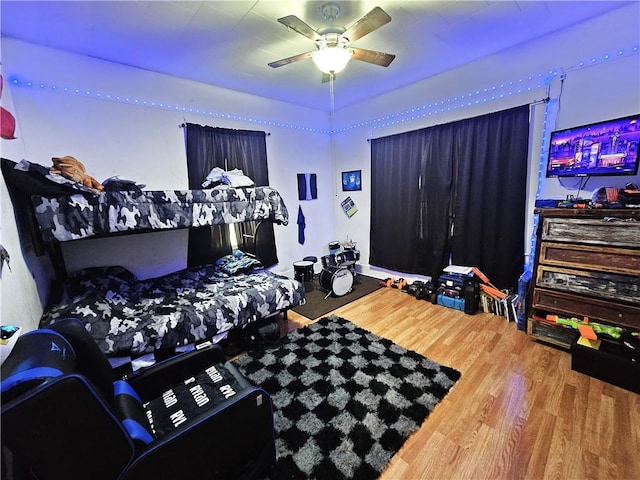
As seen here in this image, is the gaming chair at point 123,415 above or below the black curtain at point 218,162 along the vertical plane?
below

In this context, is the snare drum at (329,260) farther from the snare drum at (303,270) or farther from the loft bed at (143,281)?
the loft bed at (143,281)

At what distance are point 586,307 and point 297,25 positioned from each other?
293 cm

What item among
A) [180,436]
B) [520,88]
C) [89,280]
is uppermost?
[520,88]

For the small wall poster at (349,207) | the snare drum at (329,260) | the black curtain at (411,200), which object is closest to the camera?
the black curtain at (411,200)

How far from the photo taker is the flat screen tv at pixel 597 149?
6.43 ft

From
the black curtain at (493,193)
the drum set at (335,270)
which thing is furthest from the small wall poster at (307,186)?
the black curtain at (493,193)

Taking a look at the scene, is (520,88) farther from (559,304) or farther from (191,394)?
(191,394)

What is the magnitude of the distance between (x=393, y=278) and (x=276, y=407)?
263 cm

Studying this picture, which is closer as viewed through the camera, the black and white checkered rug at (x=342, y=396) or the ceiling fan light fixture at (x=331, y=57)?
the black and white checkered rug at (x=342, y=396)

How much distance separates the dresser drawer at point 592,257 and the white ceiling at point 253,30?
181 cm

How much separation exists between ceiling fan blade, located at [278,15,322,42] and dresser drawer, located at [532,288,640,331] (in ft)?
8.77

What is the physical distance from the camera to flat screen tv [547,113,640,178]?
1.96 m

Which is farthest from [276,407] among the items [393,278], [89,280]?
[393,278]

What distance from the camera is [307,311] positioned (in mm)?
3145
